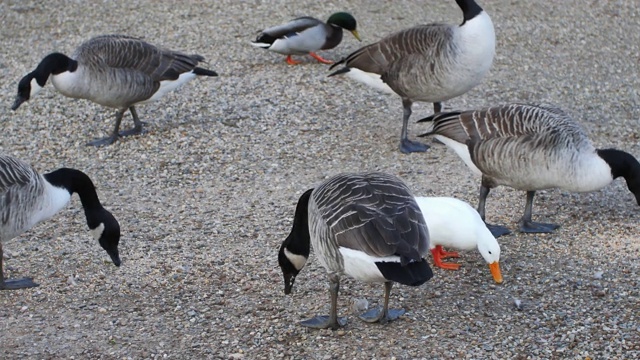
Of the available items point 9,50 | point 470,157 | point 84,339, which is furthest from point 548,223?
point 9,50

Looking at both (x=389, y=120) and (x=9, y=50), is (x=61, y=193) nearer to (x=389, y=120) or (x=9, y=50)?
(x=389, y=120)

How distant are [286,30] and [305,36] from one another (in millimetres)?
267

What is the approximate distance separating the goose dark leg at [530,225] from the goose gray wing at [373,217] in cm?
180

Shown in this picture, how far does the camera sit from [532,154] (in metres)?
6.73

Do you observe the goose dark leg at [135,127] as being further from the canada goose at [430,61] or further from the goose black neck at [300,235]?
the goose black neck at [300,235]

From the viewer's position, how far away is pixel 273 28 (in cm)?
1125

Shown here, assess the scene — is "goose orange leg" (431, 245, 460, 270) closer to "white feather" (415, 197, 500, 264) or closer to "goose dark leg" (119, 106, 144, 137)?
"white feather" (415, 197, 500, 264)

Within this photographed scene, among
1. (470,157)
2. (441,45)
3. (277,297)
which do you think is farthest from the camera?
(441,45)

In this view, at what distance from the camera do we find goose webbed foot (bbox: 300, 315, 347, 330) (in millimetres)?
5539

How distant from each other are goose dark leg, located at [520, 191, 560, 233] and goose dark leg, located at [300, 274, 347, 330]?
2.09m

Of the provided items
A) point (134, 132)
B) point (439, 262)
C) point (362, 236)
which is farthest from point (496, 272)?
point (134, 132)

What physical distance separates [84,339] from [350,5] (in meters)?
8.80

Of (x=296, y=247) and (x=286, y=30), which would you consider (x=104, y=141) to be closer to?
(x=286, y=30)

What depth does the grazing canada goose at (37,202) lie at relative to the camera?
615cm
